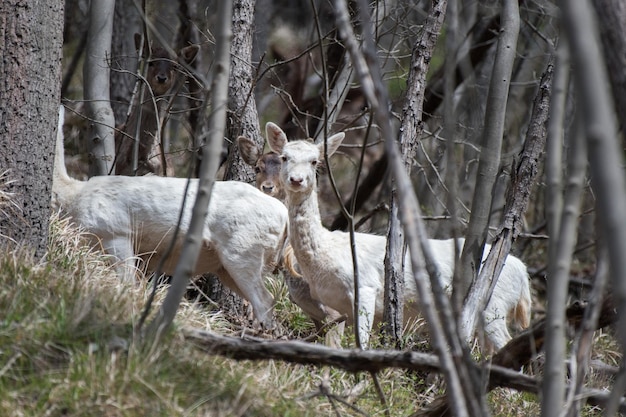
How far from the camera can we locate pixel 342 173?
17547 millimetres

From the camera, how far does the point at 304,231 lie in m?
7.87

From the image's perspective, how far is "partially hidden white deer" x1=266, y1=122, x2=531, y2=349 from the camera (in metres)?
7.76

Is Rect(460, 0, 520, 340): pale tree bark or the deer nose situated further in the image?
the deer nose

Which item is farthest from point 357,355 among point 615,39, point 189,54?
point 189,54

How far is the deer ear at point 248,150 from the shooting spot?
27.4 feet

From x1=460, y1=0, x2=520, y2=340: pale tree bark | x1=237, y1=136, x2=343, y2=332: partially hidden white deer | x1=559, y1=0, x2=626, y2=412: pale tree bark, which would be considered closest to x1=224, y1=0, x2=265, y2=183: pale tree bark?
x1=237, y1=136, x2=343, y2=332: partially hidden white deer

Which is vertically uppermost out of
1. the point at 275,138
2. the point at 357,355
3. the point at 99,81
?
the point at 99,81

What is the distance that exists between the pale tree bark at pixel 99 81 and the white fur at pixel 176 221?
4.76ft

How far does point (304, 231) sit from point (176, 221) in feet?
3.63

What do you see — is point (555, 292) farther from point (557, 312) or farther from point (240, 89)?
point (240, 89)

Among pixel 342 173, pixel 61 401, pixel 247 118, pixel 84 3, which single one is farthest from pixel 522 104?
pixel 61 401

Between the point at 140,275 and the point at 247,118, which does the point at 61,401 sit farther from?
the point at 247,118

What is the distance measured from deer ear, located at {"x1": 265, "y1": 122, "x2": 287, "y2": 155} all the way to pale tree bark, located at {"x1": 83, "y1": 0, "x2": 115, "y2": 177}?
150 cm

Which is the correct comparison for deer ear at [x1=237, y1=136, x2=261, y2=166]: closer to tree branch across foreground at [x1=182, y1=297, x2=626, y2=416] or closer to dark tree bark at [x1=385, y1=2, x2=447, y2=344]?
dark tree bark at [x1=385, y1=2, x2=447, y2=344]
